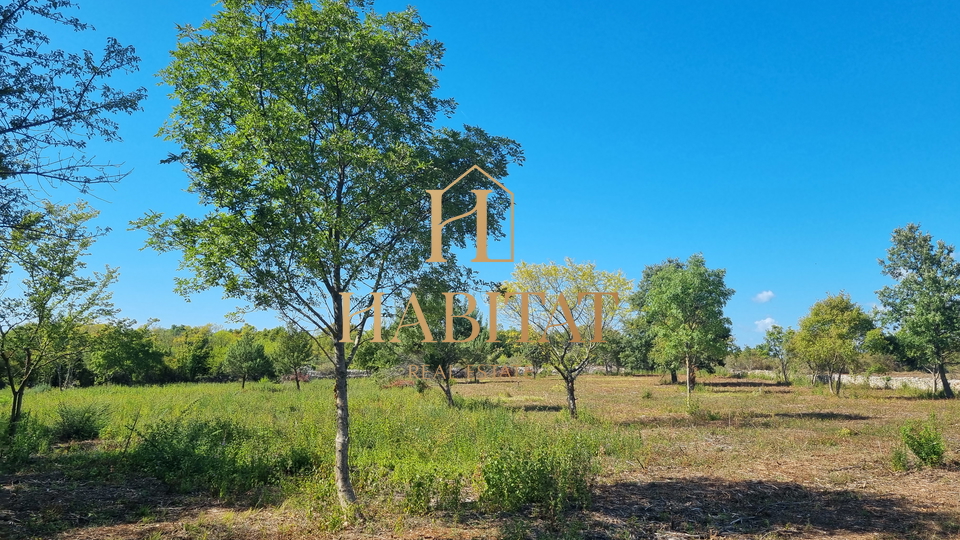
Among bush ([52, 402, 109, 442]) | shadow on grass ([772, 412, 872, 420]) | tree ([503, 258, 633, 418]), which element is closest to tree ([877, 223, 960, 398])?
shadow on grass ([772, 412, 872, 420])

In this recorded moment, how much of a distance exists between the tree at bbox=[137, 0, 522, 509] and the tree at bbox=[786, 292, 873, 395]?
28.3m

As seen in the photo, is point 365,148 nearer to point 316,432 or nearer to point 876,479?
point 316,432

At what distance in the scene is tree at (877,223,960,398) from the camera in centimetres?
2859

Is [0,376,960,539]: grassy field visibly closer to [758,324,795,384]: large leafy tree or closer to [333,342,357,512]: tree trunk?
[333,342,357,512]: tree trunk

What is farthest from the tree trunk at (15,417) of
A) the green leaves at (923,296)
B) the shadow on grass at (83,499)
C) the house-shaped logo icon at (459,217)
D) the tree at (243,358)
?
the green leaves at (923,296)

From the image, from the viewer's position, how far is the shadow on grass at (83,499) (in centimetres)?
701

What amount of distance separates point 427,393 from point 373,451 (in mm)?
14442

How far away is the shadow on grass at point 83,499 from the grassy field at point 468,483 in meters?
0.04

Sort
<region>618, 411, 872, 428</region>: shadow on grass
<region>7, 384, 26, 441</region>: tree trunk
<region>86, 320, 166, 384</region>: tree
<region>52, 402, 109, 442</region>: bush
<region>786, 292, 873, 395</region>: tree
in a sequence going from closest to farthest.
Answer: <region>7, 384, 26, 441</region>: tree trunk < <region>52, 402, 109, 442</region>: bush < <region>618, 411, 872, 428</region>: shadow on grass < <region>786, 292, 873, 395</region>: tree < <region>86, 320, 166, 384</region>: tree

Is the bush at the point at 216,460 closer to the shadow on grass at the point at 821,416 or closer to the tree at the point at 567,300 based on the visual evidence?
the tree at the point at 567,300

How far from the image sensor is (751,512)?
25.0 feet

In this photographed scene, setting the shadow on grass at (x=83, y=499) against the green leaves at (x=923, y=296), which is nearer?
the shadow on grass at (x=83, y=499)

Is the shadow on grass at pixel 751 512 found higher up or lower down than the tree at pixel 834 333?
lower down

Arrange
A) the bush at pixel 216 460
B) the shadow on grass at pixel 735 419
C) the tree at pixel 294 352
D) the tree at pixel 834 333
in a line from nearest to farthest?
the bush at pixel 216 460 → the shadow on grass at pixel 735 419 → the tree at pixel 834 333 → the tree at pixel 294 352
